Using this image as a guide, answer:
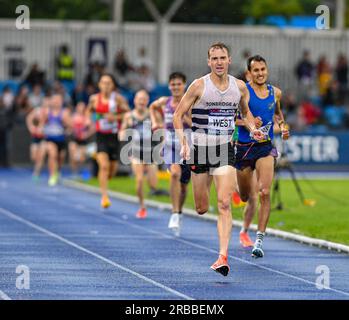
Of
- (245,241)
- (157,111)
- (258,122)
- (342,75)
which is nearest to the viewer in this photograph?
(258,122)

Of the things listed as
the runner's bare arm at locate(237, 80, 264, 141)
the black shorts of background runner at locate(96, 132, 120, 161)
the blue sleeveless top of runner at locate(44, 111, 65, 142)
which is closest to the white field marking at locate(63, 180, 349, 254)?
the black shorts of background runner at locate(96, 132, 120, 161)

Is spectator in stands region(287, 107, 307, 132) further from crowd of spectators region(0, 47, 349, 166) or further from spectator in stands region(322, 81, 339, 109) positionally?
spectator in stands region(322, 81, 339, 109)

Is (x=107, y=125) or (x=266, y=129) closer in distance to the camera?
(x=266, y=129)

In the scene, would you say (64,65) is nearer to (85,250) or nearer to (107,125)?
(107,125)

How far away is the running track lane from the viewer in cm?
1229

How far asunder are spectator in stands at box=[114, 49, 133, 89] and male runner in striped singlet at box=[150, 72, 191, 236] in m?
20.7

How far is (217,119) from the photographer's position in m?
14.0

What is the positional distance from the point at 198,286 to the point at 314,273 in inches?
74.4

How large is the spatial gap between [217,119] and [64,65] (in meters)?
27.7

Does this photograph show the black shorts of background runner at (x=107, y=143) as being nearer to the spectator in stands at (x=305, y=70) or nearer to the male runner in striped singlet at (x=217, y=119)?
the male runner in striped singlet at (x=217, y=119)

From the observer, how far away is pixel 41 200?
25938mm

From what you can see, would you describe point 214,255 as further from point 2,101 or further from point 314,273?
point 2,101

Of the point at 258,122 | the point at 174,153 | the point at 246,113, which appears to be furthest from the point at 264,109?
the point at 174,153
